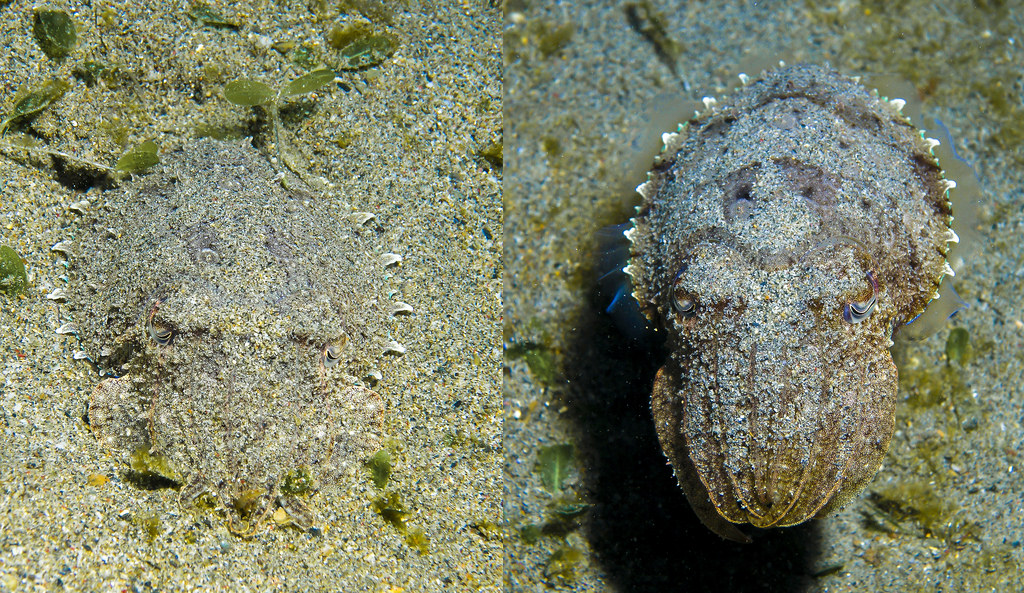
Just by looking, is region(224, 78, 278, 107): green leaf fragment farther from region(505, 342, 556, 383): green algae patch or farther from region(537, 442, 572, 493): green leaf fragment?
region(537, 442, 572, 493): green leaf fragment

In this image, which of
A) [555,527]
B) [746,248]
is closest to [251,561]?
[555,527]

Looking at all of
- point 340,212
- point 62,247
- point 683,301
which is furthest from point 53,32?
point 683,301

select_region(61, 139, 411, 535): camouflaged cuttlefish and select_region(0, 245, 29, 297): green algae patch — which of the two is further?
select_region(0, 245, 29, 297): green algae patch

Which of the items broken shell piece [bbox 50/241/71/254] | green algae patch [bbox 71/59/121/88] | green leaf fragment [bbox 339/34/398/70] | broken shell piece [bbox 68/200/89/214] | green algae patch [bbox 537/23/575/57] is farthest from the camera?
green algae patch [bbox 537/23/575/57]

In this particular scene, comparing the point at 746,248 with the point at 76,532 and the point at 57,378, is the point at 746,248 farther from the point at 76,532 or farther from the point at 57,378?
the point at 57,378

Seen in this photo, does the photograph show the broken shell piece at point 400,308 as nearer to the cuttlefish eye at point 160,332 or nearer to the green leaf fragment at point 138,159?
the cuttlefish eye at point 160,332

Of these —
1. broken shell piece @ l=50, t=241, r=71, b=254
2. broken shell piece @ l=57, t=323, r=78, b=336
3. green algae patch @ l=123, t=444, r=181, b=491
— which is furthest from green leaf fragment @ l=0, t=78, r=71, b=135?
green algae patch @ l=123, t=444, r=181, b=491
